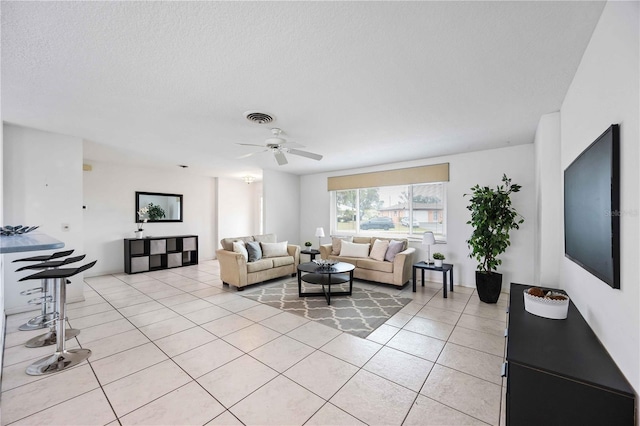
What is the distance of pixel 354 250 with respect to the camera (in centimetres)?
538

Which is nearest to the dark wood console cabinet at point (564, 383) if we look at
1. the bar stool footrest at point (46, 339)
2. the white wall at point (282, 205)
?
the bar stool footrest at point (46, 339)

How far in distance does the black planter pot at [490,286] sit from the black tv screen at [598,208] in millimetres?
A: 2003

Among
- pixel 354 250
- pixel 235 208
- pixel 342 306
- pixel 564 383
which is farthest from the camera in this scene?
pixel 235 208

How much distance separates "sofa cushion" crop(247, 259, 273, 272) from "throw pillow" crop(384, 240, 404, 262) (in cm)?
222

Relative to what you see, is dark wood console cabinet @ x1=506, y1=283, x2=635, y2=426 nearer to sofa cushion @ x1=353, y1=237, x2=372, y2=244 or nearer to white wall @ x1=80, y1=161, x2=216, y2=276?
sofa cushion @ x1=353, y1=237, x2=372, y2=244

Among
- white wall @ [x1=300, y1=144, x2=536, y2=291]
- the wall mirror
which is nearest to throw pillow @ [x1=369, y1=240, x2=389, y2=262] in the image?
white wall @ [x1=300, y1=144, x2=536, y2=291]

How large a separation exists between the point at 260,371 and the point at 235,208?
6.57m

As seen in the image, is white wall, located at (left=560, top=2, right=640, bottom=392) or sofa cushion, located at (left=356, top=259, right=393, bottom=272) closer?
white wall, located at (left=560, top=2, right=640, bottom=392)

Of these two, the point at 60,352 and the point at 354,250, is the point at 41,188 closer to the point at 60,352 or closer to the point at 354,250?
the point at 60,352

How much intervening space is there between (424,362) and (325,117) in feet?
8.77

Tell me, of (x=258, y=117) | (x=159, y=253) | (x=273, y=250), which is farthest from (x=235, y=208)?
(x=258, y=117)

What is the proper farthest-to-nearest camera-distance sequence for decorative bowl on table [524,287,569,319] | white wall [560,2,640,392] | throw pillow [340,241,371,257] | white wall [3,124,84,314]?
throw pillow [340,241,371,257]
white wall [3,124,84,314]
decorative bowl on table [524,287,569,319]
white wall [560,2,640,392]

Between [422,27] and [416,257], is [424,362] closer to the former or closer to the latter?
[422,27]

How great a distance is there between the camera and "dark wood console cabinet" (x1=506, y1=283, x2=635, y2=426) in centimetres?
114
